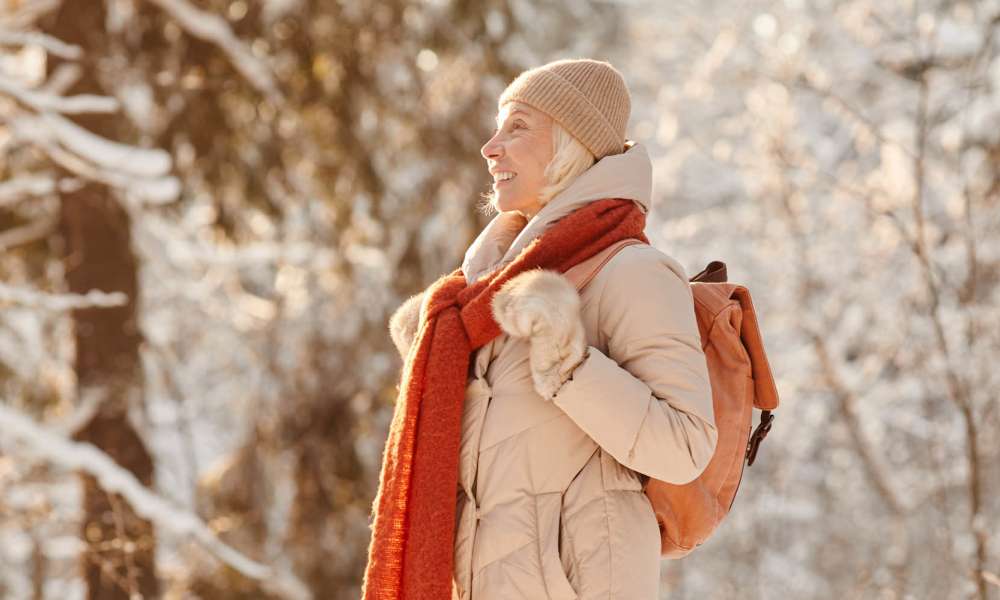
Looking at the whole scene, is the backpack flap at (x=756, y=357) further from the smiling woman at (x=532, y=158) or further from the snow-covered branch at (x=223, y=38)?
the snow-covered branch at (x=223, y=38)

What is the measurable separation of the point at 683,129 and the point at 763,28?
2384 millimetres

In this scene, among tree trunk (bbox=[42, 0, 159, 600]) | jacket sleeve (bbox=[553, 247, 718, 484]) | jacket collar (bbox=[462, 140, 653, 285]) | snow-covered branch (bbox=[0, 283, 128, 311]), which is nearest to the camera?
jacket sleeve (bbox=[553, 247, 718, 484])

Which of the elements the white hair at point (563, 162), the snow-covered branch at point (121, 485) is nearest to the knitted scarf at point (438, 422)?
the white hair at point (563, 162)

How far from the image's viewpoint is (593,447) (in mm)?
2357

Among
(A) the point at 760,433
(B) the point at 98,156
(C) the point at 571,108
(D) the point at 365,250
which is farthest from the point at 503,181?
(D) the point at 365,250

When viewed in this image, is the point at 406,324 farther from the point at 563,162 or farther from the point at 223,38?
the point at 223,38

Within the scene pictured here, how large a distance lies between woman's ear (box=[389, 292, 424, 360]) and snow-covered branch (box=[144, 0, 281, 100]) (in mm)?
4083

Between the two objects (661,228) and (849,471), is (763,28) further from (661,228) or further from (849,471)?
(849,471)

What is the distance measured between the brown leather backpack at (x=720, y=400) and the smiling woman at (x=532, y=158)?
0.21 meters

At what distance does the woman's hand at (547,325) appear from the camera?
7.28 feet

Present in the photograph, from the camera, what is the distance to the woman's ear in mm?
2699

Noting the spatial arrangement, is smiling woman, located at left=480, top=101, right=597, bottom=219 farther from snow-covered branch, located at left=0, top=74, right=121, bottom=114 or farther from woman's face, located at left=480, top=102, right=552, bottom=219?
snow-covered branch, located at left=0, top=74, right=121, bottom=114

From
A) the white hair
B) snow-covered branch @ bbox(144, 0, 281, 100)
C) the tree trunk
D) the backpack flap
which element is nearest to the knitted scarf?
the white hair

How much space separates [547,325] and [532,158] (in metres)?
0.47
